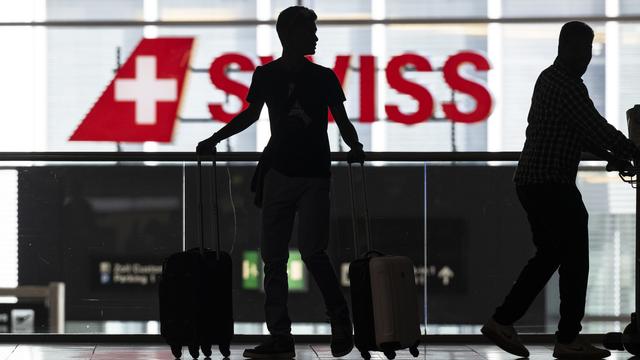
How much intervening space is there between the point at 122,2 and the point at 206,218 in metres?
3.16

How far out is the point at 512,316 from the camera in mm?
5238

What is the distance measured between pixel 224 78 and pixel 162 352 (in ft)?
12.3

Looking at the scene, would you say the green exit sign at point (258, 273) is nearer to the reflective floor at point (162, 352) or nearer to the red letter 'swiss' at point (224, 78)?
the reflective floor at point (162, 352)

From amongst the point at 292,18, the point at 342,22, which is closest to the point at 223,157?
the point at 292,18

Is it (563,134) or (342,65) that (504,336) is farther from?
(342,65)

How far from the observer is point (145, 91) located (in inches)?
360

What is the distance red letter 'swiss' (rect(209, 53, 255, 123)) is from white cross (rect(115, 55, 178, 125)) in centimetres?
30

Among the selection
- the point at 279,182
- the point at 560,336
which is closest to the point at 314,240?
the point at 279,182

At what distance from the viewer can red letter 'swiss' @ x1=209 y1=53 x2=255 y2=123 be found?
897 centimetres

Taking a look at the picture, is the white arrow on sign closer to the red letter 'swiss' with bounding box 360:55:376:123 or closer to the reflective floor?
the reflective floor

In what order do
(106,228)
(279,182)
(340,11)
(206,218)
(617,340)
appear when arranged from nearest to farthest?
(279,182) < (617,340) < (206,218) < (106,228) < (340,11)

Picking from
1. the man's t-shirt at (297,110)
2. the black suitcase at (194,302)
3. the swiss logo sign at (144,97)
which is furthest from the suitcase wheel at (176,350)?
the swiss logo sign at (144,97)

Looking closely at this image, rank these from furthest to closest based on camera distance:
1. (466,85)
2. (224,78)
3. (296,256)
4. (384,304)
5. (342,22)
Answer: (224,78) → (466,85) → (342,22) → (296,256) → (384,304)

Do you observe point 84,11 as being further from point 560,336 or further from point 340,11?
point 560,336
